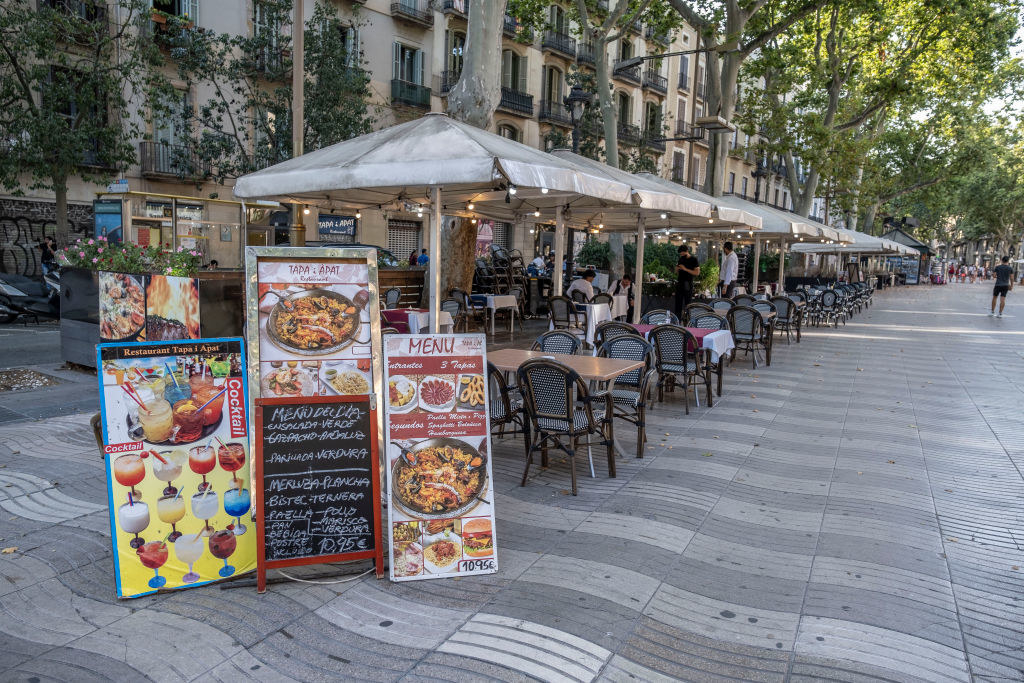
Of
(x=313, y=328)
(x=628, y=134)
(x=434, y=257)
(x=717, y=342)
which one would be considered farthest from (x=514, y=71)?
(x=313, y=328)

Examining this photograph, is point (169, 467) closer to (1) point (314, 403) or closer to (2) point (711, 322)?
(1) point (314, 403)

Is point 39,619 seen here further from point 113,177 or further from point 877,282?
point 877,282

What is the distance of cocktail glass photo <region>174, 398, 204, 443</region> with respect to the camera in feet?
11.3

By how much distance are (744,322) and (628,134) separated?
24.4 meters

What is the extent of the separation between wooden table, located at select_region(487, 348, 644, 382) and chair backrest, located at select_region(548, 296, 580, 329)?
385cm

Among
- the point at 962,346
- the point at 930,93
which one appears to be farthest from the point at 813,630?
the point at 930,93

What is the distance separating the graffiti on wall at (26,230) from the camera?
1816 cm

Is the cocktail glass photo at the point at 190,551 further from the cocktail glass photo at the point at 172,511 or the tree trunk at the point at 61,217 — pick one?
the tree trunk at the point at 61,217

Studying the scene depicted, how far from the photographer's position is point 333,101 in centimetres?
1955

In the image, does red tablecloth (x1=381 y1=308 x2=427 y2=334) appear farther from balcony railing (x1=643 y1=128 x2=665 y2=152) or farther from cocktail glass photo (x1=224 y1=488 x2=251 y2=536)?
balcony railing (x1=643 y1=128 x2=665 y2=152)

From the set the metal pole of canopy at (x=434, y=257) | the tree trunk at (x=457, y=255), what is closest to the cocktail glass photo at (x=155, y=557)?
the metal pole of canopy at (x=434, y=257)

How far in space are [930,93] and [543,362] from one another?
104 feet

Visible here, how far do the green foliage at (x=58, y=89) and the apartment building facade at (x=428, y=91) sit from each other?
1.13 metres

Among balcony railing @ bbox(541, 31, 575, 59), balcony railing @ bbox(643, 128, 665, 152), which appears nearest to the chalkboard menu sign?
balcony railing @ bbox(541, 31, 575, 59)
